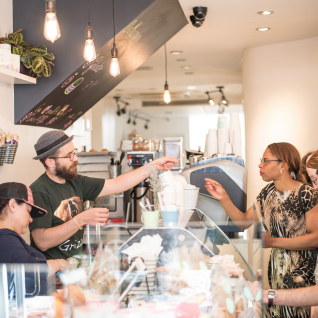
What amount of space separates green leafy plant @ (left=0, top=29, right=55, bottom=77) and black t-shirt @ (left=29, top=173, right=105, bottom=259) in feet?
3.82

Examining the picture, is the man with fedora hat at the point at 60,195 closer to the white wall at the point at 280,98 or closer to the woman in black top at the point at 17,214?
the woman in black top at the point at 17,214

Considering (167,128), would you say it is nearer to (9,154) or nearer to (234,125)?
(234,125)

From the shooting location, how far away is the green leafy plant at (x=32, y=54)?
304 centimetres

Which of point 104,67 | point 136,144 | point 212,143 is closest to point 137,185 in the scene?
point 136,144

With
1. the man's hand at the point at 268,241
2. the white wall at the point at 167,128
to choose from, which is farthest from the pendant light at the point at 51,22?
the white wall at the point at 167,128

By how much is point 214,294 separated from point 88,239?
0.69 meters

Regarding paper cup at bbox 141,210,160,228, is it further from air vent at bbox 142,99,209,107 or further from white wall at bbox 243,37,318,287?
air vent at bbox 142,99,209,107

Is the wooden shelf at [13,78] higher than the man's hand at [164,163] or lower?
higher

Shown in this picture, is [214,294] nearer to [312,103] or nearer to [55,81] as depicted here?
[55,81]

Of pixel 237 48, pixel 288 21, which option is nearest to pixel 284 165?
pixel 288 21

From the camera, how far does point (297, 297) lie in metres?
1.63

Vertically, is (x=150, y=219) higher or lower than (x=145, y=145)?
lower

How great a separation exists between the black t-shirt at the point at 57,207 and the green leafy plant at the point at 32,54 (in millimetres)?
1165

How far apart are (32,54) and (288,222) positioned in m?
2.31
